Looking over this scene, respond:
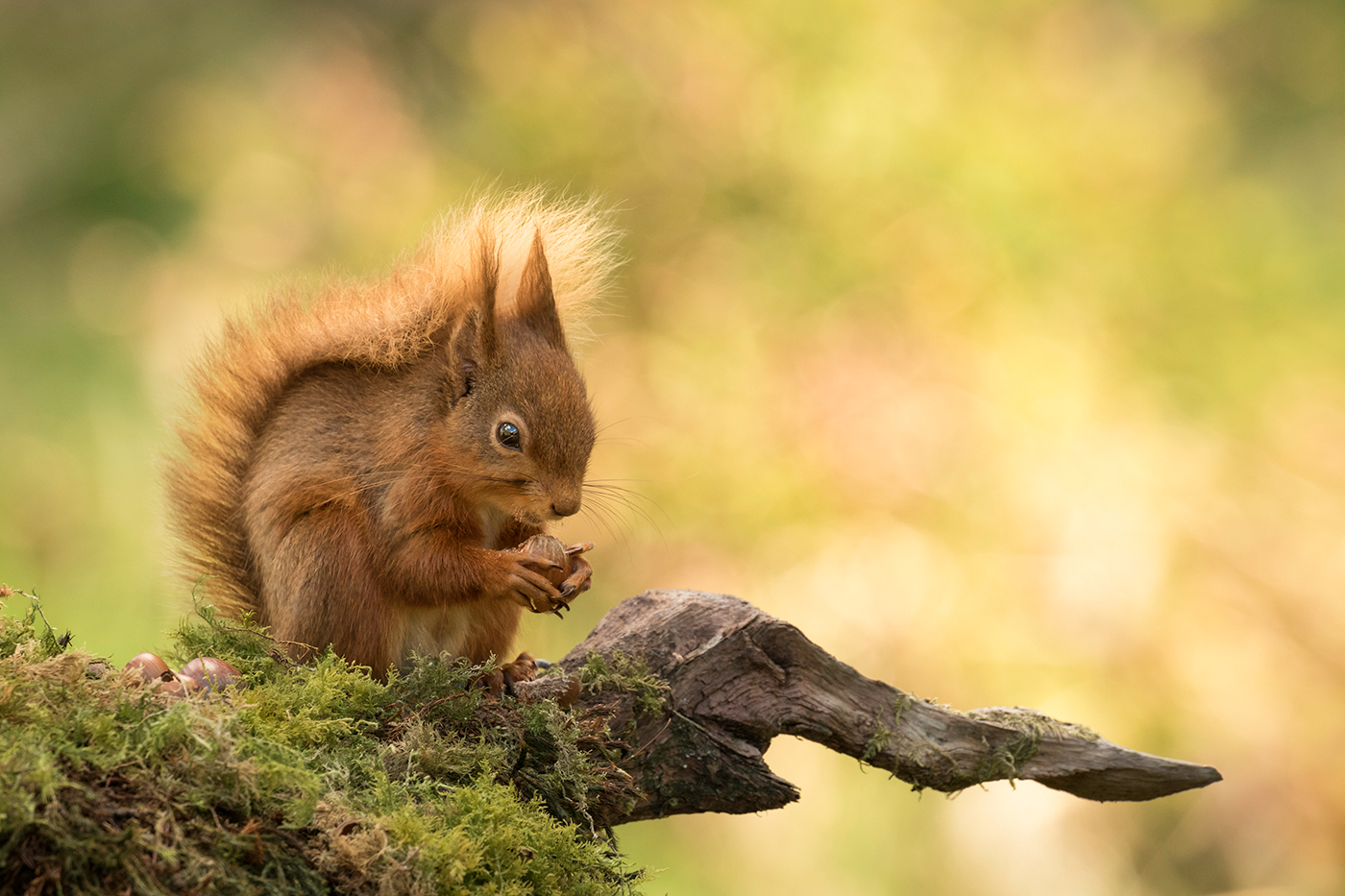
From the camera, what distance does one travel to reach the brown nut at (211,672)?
143 centimetres

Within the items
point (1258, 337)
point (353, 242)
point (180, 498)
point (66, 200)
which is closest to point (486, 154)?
point (353, 242)

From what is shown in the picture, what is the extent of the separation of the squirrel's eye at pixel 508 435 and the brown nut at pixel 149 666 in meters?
0.58

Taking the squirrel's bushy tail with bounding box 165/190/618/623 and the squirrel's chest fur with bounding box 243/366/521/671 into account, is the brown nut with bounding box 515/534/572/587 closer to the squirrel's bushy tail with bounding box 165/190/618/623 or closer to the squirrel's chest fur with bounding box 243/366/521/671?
the squirrel's chest fur with bounding box 243/366/521/671

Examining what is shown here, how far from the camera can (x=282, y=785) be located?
111 centimetres

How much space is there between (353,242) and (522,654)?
247cm

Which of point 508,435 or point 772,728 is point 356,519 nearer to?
point 508,435

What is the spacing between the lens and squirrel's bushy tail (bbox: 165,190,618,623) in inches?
72.5

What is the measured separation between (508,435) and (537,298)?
0.28 metres

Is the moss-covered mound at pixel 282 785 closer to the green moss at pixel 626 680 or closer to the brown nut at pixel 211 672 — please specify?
the brown nut at pixel 211 672

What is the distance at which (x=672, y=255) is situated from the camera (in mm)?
4047

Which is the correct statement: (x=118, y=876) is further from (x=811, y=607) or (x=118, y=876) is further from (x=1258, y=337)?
(x=1258, y=337)

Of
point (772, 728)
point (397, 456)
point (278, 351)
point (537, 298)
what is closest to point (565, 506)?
point (397, 456)

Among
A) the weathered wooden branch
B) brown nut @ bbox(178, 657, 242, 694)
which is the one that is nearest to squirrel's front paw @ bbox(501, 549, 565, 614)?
the weathered wooden branch

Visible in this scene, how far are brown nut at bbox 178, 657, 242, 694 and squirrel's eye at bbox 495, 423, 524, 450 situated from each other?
1.69 ft
